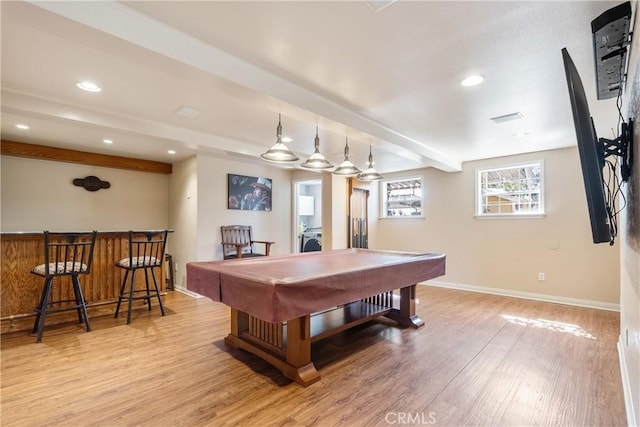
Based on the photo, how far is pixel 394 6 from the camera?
64.7 inches

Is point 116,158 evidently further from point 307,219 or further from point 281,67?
point 307,219

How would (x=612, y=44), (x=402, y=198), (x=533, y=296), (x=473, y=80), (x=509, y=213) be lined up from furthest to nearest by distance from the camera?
(x=402, y=198) → (x=509, y=213) → (x=533, y=296) → (x=473, y=80) → (x=612, y=44)

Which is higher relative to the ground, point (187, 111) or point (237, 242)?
point (187, 111)

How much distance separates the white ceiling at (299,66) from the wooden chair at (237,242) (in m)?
1.80

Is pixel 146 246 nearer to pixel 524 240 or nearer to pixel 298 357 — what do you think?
pixel 298 357

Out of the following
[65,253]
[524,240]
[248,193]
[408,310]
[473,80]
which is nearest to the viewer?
[473,80]

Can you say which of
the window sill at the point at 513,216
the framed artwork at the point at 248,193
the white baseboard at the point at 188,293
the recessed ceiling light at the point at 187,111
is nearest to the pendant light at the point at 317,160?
the recessed ceiling light at the point at 187,111

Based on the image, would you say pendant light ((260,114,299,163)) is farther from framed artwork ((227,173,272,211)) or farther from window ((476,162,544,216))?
window ((476,162,544,216))

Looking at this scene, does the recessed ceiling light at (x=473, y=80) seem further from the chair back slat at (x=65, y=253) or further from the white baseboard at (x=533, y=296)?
the chair back slat at (x=65, y=253)

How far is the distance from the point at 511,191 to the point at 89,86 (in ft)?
19.0

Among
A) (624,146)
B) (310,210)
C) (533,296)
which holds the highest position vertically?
(624,146)

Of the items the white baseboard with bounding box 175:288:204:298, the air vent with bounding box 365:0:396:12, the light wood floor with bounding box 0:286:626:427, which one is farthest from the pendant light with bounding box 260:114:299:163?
the white baseboard with bounding box 175:288:204:298

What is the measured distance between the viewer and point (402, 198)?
6625mm

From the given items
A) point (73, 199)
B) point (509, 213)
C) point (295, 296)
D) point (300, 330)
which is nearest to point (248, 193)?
point (73, 199)
